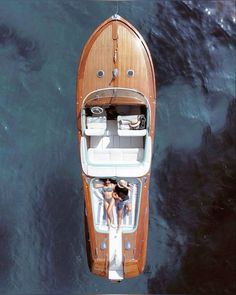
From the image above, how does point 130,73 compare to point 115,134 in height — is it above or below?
above

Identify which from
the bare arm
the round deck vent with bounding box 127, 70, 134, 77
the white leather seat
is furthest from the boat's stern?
the round deck vent with bounding box 127, 70, 134, 77

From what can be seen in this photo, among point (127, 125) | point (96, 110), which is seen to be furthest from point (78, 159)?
point (127, 125)

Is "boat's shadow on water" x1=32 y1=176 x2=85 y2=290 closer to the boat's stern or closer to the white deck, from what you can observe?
the boat's stern

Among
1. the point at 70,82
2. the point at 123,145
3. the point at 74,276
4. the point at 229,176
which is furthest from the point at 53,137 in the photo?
the point at 229,176

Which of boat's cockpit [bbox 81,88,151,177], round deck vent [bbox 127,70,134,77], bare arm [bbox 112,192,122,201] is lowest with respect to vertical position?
bare arm [bbox 112,192,122,201]

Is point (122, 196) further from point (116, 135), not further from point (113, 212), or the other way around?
point (116, 135)

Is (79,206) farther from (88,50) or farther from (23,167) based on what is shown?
(88,50)

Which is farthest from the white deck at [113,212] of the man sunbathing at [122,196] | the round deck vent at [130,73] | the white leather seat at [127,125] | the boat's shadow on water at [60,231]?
the round deck vent at [130,73]
